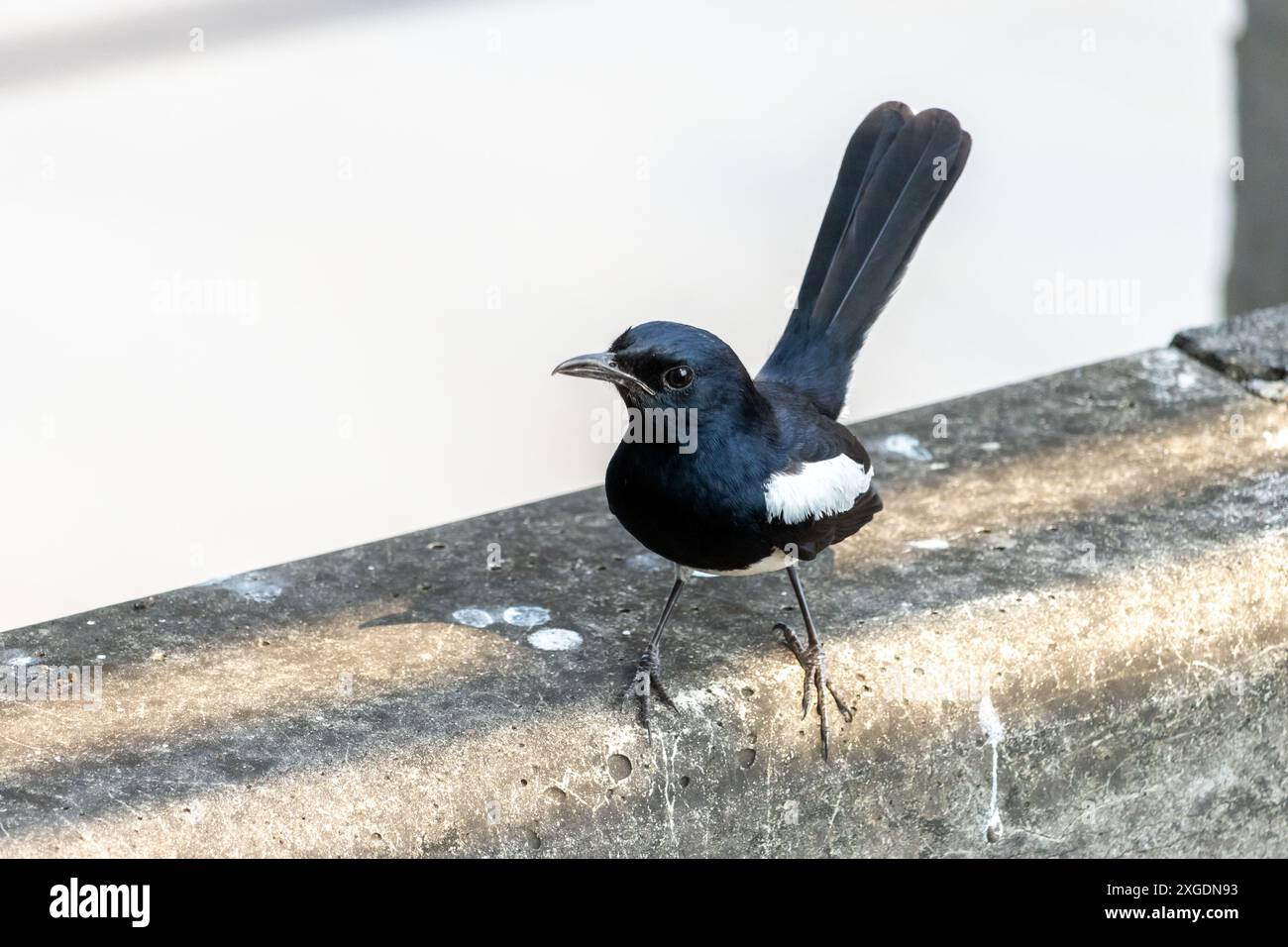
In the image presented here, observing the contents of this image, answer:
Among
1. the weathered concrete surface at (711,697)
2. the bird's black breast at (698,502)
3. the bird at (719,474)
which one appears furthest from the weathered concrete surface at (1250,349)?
the bird's black breast at (698,502)

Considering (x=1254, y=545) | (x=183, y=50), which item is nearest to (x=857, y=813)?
(x=1254, y=545)

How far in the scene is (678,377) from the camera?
10.0 ft

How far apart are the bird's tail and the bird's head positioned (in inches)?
23.3

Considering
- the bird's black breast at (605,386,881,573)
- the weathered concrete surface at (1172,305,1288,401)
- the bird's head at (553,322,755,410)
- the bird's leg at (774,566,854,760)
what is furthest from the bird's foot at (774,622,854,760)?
the weathered concrete surface at (1172,305,1288,401)

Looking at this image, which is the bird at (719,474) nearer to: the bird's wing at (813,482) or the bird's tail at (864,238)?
the bird's wing at (813,482)

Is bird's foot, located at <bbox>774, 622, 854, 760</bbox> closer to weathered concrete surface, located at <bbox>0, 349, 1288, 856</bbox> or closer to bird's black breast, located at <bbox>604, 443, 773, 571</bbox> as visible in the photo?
weathered concrete surface, located at <bbox>0, 349, 1288, 856</bbox>

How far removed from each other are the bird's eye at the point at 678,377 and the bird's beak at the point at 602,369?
1.4 inches

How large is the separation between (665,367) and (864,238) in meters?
0.93

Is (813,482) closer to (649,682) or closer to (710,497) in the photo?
(710,497)

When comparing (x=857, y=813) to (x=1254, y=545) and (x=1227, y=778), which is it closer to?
(x=1227, y=778)

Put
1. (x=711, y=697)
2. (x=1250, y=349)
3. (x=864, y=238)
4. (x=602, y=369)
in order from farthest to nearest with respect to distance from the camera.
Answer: (x=1250, y=349) < (x=864, y=238) < (x=711, y=697) < (x=602, y=369)

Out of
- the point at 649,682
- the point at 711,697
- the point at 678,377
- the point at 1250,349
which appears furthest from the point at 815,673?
the point at 1250,349

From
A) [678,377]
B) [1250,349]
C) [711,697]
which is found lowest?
[711,697]

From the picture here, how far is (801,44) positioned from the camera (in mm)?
10711
